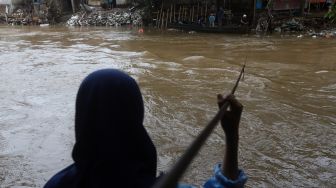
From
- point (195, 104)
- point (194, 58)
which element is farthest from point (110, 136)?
point (194, 58)

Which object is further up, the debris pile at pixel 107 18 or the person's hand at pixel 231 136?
the debris pile at pixel 107 18

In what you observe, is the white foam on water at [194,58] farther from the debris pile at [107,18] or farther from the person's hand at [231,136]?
the debris pile at [107,18]

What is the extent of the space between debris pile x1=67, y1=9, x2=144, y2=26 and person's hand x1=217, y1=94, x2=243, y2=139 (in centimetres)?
2621

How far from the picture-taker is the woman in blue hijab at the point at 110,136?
1.37 meters

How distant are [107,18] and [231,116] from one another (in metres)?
28.9

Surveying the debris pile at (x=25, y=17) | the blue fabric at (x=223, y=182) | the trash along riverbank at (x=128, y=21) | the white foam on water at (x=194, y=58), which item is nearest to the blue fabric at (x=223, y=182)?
the blue fabric at (x=223, y=182)

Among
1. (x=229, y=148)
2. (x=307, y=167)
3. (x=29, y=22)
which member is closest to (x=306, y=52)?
(x=307, y=167)

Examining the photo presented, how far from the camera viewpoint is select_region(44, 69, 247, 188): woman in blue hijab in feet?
4.50

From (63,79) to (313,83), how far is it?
248 inches

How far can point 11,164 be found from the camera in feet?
18.8

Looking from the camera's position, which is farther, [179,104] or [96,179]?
[179,104]

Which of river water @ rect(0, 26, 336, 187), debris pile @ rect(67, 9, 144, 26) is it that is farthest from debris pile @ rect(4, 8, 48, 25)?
river water @ rect(0, 26, 336, 187)

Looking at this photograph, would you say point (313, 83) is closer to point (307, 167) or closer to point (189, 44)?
point (307, 167)

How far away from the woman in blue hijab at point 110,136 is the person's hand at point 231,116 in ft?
1.10
